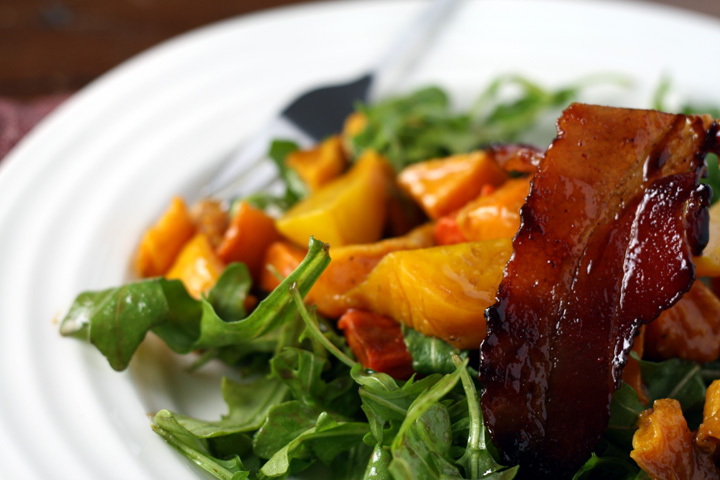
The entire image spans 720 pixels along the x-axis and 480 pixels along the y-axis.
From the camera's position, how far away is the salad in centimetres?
168

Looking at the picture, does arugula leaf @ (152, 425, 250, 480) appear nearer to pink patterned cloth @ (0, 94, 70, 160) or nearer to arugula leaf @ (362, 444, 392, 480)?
arugula leaf @ (362, 444, 392, 480)

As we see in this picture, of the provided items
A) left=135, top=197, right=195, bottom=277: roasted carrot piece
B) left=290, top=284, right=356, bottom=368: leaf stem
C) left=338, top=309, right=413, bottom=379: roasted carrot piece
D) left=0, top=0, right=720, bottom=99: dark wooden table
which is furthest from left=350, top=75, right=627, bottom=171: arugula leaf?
left=0, top=0, right=720, bottom=99: dark wooden table

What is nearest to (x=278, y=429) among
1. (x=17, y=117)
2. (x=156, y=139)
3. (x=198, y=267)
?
(x=198, y=267)

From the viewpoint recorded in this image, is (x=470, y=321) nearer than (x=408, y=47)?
Yes

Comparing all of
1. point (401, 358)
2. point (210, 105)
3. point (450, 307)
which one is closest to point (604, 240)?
point (450, 307)

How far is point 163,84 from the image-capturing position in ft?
11.1

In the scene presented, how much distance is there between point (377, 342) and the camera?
2.00 m

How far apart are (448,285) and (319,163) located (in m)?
1.19

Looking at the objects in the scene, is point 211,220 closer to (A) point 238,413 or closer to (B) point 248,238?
(B) point 248,238

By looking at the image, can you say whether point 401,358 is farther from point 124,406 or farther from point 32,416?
point 32,416

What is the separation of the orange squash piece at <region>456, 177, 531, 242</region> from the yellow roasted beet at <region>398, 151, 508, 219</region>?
0.76 ft

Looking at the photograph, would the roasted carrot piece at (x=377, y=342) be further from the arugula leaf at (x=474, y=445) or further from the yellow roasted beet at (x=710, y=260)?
the yellow roasted beet at (x=710, y=260)

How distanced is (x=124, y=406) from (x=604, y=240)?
4.29 feet

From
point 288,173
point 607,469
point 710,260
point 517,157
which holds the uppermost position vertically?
point 517,157
